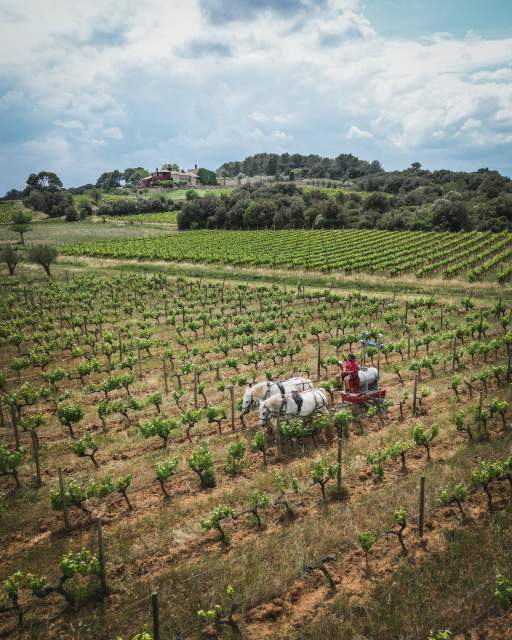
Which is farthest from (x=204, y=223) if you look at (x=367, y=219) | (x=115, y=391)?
(x=115, y=391)

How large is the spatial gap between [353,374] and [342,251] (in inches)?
1856

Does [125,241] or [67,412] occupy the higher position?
[125,241]

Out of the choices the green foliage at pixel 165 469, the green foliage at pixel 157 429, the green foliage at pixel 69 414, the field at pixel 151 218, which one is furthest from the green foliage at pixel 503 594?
the field at pixel 151 218

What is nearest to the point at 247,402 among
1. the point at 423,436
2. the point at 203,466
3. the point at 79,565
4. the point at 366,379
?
the point at 203,466

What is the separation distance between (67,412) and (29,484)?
9.17 ft

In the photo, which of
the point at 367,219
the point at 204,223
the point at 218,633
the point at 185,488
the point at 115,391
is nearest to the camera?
the point at 218,633

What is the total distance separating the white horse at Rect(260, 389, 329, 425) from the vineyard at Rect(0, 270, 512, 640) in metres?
0.45

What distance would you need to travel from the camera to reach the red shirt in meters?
15.4

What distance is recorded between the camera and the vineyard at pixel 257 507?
826 cm

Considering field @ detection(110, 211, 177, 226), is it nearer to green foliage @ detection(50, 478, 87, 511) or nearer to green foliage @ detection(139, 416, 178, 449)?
green foliage @ detection(139, 416, 178, 449)

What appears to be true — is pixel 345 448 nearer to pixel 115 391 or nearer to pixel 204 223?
pixel 115 391

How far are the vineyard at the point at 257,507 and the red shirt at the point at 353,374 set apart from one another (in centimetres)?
90

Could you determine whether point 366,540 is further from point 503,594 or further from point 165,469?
point 165,469

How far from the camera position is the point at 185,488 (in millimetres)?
12328
